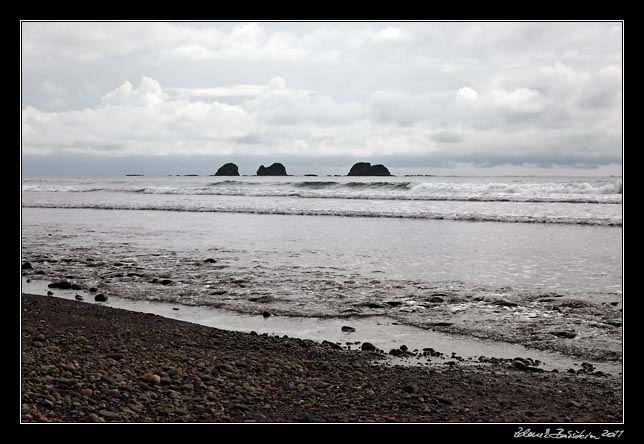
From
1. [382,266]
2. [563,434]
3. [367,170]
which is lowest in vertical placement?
[563,434]

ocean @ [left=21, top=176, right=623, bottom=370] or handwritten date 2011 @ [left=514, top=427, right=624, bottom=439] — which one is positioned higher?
ocean @ [left=21, top=176, right=623, bottom=370]

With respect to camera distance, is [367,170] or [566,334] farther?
[367,170]

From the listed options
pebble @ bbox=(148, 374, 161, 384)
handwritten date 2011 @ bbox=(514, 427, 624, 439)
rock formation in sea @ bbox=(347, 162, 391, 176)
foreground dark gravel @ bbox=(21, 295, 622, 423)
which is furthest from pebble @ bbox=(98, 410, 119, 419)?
rock formation in sea @ bbox=(347, 162, 391, 176)

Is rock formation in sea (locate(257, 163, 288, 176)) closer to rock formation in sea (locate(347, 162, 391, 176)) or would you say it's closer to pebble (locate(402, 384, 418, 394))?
rock formation in sea (locate(347, 162, 391, 176))

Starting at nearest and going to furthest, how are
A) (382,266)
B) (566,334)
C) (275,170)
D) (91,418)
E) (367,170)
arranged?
1. (91,418)
2. (566,334)
3. (382,266)
4. (367,170)
5. (275,170)

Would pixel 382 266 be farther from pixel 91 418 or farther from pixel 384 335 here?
pixel 91 418

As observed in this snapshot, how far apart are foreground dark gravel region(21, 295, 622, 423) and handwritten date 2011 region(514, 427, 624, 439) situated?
0.31m

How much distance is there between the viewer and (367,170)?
343ft

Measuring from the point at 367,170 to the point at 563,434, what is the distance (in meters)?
101

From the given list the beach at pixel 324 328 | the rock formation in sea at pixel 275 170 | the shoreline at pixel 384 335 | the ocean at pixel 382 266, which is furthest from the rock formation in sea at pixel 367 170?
the shoreline at pixel 384 335

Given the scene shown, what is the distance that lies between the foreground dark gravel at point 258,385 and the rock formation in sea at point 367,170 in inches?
3882

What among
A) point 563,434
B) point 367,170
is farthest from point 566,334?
point 367,170

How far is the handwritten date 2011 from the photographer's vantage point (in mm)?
4047

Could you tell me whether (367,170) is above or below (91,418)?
above
